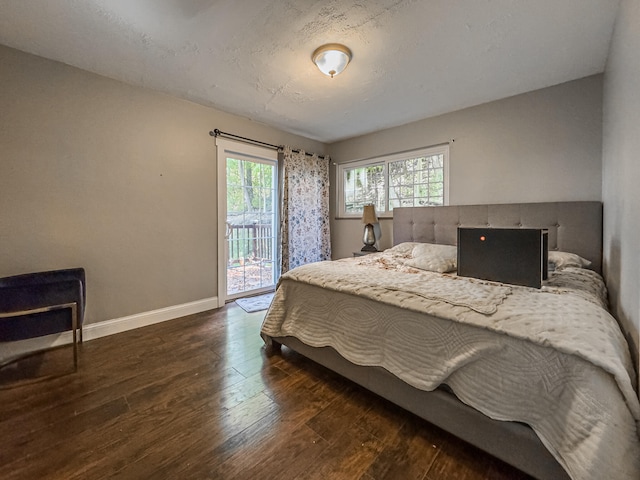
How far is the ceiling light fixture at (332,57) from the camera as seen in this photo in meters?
1.96

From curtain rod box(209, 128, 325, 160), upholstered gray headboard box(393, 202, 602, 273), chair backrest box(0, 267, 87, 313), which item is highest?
curtain rod box(209, 128, 325, 160)

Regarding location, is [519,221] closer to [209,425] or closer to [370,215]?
[370,215]

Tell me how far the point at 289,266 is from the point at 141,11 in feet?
9.72

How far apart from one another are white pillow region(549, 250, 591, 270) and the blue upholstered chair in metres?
3.69

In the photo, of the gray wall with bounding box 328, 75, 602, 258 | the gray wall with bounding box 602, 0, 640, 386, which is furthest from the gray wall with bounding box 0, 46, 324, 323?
the gray wall with bounding box 602, 0, 640, 386

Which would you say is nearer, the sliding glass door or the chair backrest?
the chair backrest

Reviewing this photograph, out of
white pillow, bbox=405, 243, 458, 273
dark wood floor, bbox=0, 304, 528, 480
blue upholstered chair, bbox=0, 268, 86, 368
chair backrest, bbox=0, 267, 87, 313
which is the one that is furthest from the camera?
white pillow, bbox=405, 243, 458, 273

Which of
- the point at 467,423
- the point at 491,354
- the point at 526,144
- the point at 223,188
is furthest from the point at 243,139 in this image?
the point at 467,423

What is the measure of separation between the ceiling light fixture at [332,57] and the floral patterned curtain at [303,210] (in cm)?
178

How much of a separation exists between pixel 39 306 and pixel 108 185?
116 centimetres

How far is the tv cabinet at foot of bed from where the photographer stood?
3.31ft

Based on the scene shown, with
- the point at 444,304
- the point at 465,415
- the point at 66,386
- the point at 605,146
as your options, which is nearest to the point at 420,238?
the point at 605,146

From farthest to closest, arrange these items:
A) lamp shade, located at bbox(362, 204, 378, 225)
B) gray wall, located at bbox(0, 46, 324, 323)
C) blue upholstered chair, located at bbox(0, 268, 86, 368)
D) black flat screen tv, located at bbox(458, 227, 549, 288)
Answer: lamp shade, located at bbox(362, 204, 378, 225) < gray wall, located at bbox(0, 46, 324, 323) < blue upholstered chair, located at bbox(0, 268, 86, 368) < black flat screen tv, located at bbox(458, 227, 549, 288)

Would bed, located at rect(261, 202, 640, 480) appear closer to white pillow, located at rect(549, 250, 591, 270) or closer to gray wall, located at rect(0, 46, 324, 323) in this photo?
white pillow, located at rect(549, 250, 591, 270)
